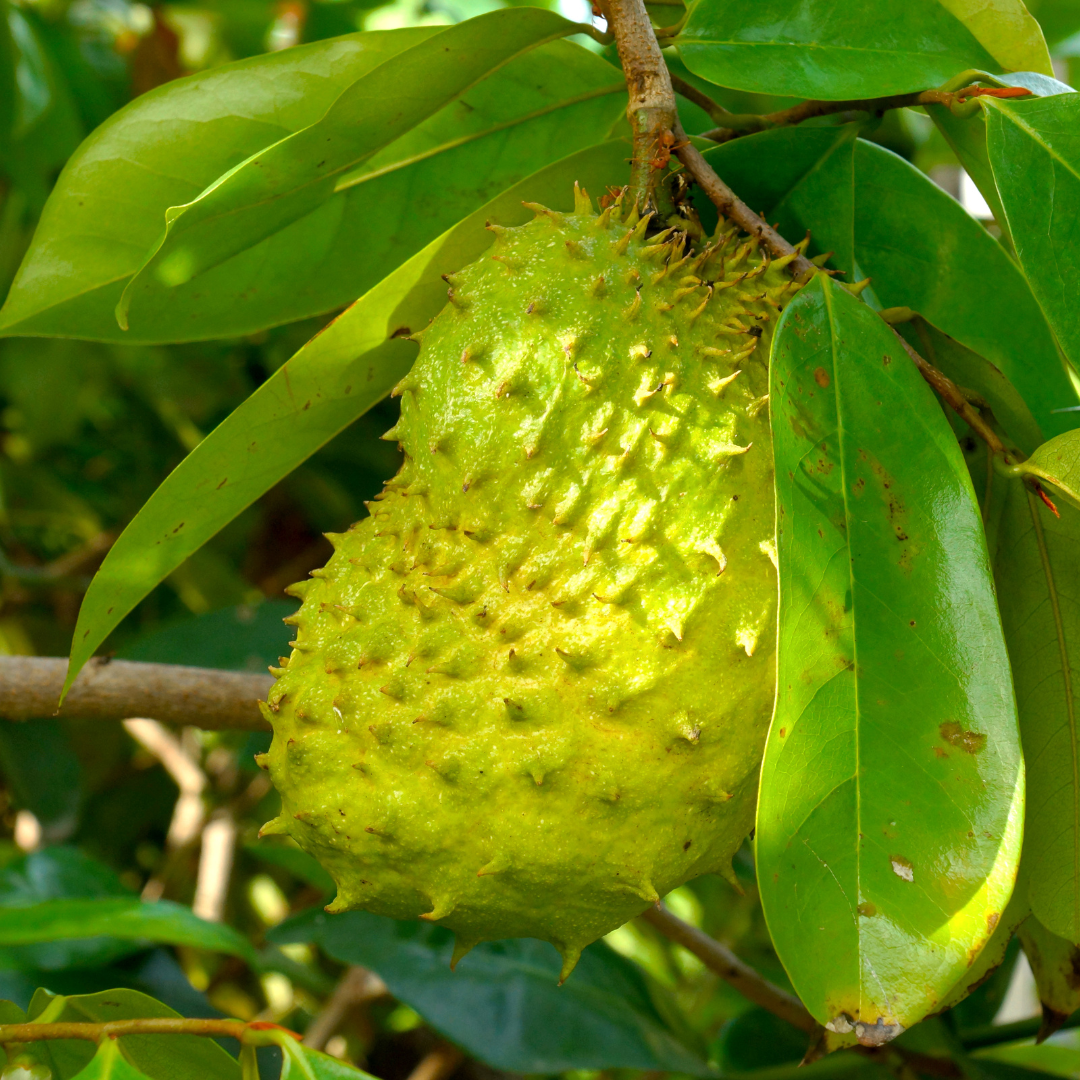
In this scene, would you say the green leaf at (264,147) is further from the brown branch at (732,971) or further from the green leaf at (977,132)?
the brown branch at (732,971)

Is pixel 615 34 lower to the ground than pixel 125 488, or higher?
higher

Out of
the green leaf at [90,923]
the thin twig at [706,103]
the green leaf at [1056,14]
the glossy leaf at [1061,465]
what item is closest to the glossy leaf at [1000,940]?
the glossy leaf at [1061,465]

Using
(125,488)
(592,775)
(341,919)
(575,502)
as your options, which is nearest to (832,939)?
(592,775)

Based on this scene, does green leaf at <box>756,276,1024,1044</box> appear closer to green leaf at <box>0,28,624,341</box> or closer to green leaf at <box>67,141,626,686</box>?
green leaf at <box>67,141,626,686</box>

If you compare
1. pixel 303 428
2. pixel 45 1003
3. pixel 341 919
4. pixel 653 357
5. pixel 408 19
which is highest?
pixel 408 19

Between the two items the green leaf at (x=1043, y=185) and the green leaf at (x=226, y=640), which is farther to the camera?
the green leaf at (x=226, y=640)

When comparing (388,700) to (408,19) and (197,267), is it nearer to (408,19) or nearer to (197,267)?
(197,267)
